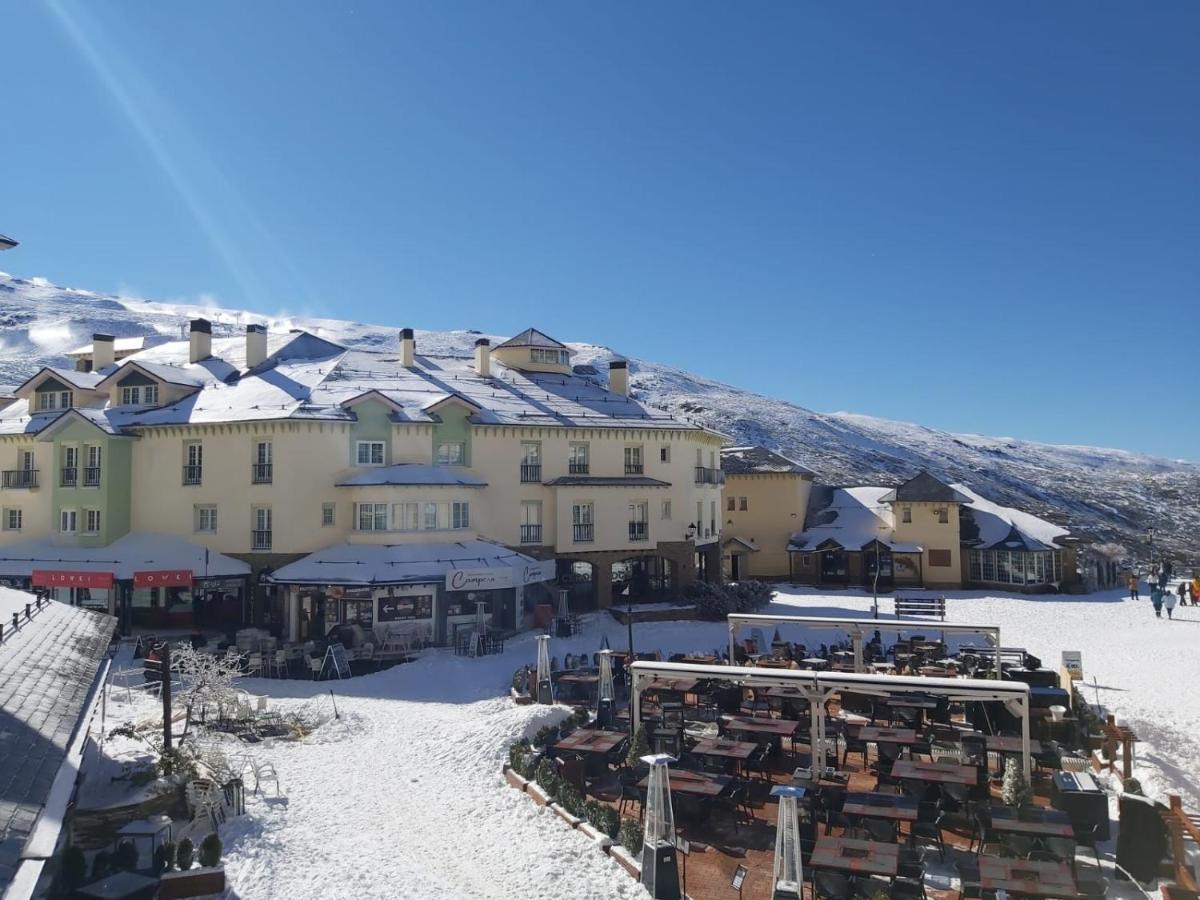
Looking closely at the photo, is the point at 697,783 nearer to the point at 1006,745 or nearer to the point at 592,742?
the point at 592,742

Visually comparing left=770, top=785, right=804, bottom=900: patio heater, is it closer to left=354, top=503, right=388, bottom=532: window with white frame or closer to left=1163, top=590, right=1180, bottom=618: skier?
left=354, top=503, right=388, bottom=532: window with white frame

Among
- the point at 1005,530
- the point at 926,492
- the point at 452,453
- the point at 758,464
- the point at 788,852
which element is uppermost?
the point at 452,453

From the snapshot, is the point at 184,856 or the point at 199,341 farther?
the point at 199,341

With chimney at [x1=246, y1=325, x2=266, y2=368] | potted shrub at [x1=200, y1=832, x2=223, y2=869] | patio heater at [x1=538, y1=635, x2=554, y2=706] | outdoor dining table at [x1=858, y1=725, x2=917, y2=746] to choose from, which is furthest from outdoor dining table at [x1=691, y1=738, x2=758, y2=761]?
chimney at [x1=246, y1=325, x2=266, y2=368]

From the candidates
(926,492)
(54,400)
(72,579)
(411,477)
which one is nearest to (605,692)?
(411,477)

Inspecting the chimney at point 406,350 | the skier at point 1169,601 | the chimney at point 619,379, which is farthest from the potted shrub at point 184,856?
the skier at point 1169,601

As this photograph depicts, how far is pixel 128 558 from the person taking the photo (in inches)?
1324

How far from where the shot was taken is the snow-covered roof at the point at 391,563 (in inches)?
1201

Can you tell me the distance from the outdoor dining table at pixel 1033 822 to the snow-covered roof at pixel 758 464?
38720mm

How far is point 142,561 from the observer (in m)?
33.4

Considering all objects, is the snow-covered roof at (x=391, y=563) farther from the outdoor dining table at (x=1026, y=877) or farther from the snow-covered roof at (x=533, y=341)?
the outdoor dining table at (x=1026, y=877)

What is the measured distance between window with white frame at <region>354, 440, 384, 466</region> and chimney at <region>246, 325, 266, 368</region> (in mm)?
9069

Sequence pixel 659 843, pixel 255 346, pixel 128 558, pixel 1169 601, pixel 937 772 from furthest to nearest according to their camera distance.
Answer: pixel 255 346 < pixel 1169 601 < pixel 128 558 < pixel 937 772 < pixel 659 843

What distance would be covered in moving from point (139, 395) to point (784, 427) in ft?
363
